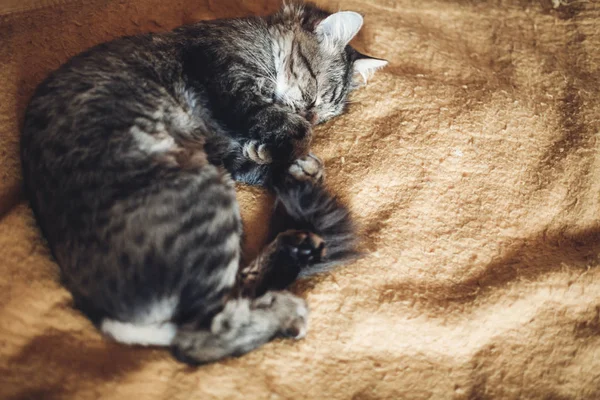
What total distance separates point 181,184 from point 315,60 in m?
1.05

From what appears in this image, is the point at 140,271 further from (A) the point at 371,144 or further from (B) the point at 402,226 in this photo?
(A) the point at 371,144

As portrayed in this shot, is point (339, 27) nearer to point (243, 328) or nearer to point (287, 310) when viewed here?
point (287, 310)

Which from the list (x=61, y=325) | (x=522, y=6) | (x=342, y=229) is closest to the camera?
(x=61, y=325)

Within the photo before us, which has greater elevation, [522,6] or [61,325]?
[522,6]

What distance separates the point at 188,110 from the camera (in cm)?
192

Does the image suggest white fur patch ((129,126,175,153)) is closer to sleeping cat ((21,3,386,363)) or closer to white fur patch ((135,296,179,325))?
sleeping cat ((21,3,386,363))

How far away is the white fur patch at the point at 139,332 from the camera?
4.93ft

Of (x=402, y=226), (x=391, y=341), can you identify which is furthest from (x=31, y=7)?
(x=391, y=341)

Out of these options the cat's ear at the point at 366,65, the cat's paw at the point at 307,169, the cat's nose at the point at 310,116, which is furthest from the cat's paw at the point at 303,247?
the cat's ear at the point at 366,65

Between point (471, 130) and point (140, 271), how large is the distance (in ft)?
5.38

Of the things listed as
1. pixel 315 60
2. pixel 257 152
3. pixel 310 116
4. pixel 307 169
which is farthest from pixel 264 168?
pixel 315 60

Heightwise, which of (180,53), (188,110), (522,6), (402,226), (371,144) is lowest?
(402,226)

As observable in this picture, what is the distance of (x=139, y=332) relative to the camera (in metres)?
1.52

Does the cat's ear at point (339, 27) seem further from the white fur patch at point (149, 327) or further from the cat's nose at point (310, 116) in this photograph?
the white fur patch at point (149, 327)
